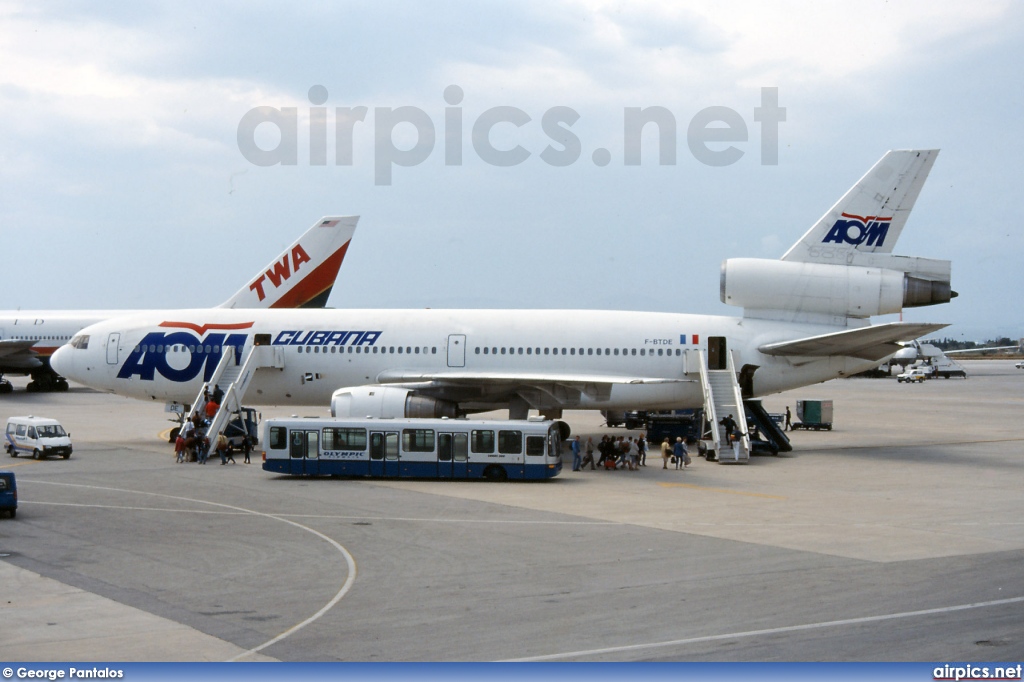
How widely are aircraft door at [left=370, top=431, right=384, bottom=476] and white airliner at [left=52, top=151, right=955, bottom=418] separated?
6.87 m

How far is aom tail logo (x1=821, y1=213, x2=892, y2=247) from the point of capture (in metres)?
43.4

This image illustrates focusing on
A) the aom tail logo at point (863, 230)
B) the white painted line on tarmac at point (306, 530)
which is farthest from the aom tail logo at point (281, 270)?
the aom tail logo at point (863, 230)

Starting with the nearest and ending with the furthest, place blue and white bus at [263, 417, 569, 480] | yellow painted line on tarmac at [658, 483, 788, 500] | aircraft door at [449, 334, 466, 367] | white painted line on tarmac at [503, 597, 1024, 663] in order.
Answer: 1. white painted line on tarmac at [503, 597, 1024, 663]
2. yellow painted line on tarmac at [658, 483, 788, 500]
3. blue and white bus at [263, 417, 569, 480]
4. aircraft door at [449, 334, 466, 367]

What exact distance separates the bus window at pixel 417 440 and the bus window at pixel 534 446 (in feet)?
10.6

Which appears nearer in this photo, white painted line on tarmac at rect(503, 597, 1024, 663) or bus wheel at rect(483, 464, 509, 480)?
Answer: white painted line on tarmac at rect(503, 597, 1024, 663)

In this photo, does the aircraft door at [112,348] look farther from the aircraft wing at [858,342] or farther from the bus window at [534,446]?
the aircraft wing at [858,342]

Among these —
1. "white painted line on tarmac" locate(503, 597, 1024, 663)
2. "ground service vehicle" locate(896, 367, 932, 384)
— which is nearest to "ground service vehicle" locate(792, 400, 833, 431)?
"white painted line on tarmac" locate(503, 597, 1024, 663)

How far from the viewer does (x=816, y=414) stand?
5609 centimetres

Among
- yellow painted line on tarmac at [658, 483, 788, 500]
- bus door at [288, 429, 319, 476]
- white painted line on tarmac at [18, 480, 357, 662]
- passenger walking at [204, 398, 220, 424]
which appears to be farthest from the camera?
passenger walking at [204, 398, 220, 424]

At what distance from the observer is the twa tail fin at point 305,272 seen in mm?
66688

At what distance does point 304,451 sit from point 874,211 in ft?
83.8

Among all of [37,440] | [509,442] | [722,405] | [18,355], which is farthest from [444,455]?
[18,355]

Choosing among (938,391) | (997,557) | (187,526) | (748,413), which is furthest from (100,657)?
(938,391)

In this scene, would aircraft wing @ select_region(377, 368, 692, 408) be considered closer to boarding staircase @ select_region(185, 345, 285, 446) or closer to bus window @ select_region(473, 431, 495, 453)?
boarding staircase @ select_region(185, 345, 285, 446)
